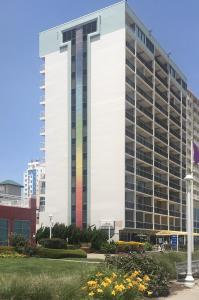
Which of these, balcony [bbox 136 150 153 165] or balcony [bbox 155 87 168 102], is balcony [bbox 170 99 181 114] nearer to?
balcony [bbox 155 87 168 102]

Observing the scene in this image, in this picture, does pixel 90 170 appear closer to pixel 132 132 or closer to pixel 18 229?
pixel 132 132

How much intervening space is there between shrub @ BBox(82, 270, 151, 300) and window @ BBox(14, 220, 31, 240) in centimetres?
3707

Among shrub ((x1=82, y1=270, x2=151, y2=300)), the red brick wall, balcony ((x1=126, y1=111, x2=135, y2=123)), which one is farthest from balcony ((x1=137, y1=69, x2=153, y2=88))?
shrub ((x1=82, y1=270, x2=151, y2=300))

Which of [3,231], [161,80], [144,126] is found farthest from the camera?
[161,80]

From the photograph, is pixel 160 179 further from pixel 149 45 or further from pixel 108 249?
pixel 108 249

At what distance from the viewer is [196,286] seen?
2098 centimetres

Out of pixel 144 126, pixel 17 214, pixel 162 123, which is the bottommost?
pixel 17 214

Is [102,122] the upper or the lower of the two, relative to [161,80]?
lower

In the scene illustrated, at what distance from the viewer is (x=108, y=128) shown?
75.5 metres

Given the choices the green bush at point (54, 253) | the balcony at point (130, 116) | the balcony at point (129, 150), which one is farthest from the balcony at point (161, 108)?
the green bush at point (54, 253)

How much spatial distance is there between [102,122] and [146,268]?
5870 centimetres

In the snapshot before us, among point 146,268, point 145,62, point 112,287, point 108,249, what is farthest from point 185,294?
point 145,62

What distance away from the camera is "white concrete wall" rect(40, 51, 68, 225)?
259ft

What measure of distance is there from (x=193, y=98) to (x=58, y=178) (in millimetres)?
49914
